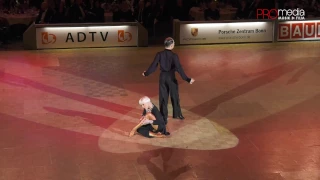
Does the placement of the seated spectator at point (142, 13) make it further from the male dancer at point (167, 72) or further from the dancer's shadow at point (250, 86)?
the male dancer at point (167, 72)

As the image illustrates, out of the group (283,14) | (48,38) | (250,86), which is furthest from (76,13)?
(250,86)

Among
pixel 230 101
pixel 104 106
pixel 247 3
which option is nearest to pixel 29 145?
pixel 104 106

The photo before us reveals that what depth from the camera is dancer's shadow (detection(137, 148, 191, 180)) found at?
→ 9.20 meters

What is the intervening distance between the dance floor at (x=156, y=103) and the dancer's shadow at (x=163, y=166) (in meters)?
0.02

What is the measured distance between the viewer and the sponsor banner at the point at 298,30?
20.2 m

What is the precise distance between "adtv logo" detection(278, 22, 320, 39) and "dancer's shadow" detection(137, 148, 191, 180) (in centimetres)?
1121

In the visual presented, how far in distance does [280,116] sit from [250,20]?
8.18 m

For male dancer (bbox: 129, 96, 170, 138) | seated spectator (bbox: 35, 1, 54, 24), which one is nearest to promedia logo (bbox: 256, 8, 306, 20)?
seated spectator (bbox: 35, 1, 54, 24)

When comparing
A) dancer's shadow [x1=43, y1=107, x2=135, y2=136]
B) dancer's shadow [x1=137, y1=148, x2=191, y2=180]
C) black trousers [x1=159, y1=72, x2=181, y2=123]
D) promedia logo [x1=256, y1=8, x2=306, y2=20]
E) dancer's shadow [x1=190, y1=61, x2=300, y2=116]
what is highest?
promedia logo [x1=256, y1=8, x2=306, y2=20]

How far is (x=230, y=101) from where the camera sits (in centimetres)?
1324

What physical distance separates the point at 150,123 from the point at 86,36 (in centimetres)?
884

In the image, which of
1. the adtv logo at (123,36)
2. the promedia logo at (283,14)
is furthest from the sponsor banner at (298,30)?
the adtv logo at (123,36)

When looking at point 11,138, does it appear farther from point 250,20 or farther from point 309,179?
point 250,20

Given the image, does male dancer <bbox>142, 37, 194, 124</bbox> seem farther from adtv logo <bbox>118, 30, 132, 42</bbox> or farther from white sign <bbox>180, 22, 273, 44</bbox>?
white sign <bbox>180, 22, 273, 44</bbox>
